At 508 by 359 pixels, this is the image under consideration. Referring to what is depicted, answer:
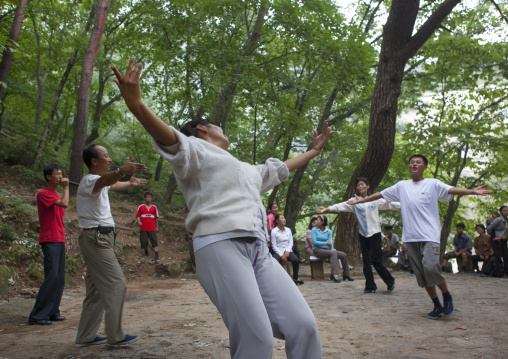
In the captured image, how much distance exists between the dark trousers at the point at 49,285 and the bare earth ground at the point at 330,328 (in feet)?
0.70

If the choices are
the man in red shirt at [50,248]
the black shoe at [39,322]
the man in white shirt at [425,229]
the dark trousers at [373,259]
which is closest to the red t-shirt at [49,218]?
the man in red shirt at [50,248]

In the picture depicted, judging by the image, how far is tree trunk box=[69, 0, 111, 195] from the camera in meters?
13.0

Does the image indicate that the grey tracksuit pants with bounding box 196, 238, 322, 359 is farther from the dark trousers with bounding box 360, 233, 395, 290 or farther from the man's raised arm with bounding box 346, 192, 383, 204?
the dark trousers with bounding box 360, 233, 395, 290

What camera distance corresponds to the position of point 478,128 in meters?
14.8

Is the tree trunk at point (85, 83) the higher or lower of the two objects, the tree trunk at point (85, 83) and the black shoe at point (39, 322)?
the higher

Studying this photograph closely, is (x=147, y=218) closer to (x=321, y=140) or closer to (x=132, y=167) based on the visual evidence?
(x=132, y=167)

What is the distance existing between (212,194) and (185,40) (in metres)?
12.2

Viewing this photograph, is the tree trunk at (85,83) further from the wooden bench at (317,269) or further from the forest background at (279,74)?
the wooden bench at (317,269)

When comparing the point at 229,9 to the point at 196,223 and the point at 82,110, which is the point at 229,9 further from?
the point at 196,223

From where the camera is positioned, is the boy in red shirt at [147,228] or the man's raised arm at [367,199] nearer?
the man's raised arm at [367,199]

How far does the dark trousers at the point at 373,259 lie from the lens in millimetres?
8320

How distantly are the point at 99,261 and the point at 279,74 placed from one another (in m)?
11.4

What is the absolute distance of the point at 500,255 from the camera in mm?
12734

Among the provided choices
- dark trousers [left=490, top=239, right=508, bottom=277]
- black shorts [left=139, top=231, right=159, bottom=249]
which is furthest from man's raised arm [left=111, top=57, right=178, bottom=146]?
dark trousers [left=490, top=239, right=508, bottom=277]
